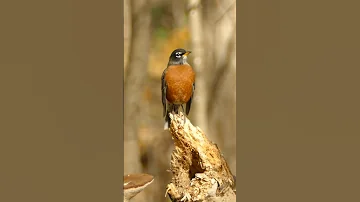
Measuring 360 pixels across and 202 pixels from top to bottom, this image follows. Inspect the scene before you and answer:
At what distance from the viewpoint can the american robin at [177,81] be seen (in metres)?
4.29

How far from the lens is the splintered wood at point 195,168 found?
428cm

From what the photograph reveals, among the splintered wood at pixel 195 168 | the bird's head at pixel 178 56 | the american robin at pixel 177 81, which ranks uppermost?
the bird's head at pixel 178 56

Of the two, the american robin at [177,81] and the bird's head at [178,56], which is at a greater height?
the bird's head at [178,56]

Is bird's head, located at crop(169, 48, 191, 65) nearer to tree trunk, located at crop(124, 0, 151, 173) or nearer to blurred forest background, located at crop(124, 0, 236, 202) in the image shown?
blurred forest background, located at crop(124, 0, 236, 202)

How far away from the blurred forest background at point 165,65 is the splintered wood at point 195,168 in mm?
58

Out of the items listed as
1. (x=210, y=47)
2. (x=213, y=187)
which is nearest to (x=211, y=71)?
(x=210, y=47)

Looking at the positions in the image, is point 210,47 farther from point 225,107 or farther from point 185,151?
point 185,151

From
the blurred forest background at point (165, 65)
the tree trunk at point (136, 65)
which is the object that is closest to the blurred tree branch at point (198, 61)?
the blurred forest background at point (165, 65)

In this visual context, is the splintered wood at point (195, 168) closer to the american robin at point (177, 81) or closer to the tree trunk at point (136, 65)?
the american robin at point (177, 81)

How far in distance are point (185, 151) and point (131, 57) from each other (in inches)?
27.0

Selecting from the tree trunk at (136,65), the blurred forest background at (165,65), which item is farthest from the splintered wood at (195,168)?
the tree trunk at (136,65)

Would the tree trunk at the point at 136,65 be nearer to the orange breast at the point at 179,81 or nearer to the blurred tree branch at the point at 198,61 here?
the orange breast at the point at 179,81

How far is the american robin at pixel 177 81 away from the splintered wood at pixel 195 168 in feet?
0.33

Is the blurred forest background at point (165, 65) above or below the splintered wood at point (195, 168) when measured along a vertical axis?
above
